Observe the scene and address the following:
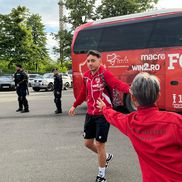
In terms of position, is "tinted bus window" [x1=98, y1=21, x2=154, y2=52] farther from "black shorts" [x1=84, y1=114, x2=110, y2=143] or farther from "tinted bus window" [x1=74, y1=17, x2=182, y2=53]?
"black shorts" [x1=84, y1=114, x2=110, y2=143]

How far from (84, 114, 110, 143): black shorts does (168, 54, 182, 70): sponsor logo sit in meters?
5.47

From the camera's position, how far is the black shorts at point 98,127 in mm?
4438

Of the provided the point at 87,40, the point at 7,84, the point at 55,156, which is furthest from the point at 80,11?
the point at 55,156

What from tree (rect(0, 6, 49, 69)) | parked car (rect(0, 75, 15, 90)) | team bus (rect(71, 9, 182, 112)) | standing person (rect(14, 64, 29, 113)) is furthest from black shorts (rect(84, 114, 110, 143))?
tree (rect(0, 6, 49, 69))

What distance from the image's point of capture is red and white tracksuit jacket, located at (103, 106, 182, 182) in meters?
2.08

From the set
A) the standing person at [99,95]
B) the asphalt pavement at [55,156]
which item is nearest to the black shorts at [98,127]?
the standing person at [99,95]

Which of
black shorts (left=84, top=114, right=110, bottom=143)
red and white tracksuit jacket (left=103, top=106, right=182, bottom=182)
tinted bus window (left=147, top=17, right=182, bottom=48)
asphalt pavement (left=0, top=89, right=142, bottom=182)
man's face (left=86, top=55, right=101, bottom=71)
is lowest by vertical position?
asphalt pavement (left=0, top=89, right=142, bottom=182)

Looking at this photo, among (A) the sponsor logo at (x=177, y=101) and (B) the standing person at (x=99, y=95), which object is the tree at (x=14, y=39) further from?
(B) the standing person at (x=99, y=95)

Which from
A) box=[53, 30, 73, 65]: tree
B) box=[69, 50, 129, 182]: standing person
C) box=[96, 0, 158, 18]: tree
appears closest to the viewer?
box=[69, 50, 129, 182]: standing person

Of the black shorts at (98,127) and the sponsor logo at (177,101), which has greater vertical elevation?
the black shorts at (98,127)

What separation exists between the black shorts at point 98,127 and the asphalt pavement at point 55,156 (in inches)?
25.0

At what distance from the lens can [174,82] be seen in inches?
374

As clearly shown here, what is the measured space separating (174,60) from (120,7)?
87.7 ft

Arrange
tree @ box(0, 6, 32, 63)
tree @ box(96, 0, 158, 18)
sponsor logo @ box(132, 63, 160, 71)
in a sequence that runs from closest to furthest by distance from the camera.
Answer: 1. sponsor logo @ box(132, 63, 160, 71)
2. tree @ box(96, 0, 158, 18)
3. tree @ box(0, 6, 32, 63)
